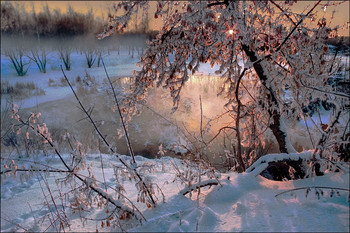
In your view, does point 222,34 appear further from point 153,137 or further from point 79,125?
point 79,125

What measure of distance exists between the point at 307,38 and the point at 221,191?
82.7 inches

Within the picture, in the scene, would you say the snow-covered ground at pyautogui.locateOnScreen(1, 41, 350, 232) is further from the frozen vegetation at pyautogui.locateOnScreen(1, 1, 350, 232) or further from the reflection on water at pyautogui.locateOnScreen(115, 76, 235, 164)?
the reflection on water at pyautogui.locateOnScreen(115, 76, 235, 164)

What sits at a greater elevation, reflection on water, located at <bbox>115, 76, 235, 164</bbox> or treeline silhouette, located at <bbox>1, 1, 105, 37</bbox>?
treeline silhouette, located at <bbox>1, 1, 105, 37</bbox>

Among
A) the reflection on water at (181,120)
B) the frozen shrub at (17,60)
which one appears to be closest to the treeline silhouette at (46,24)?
the frozen shrub at (17,60)

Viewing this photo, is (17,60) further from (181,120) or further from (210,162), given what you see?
(210,162)

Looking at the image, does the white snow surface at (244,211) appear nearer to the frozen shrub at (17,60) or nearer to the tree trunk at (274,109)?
the tree trunk at (274,109)

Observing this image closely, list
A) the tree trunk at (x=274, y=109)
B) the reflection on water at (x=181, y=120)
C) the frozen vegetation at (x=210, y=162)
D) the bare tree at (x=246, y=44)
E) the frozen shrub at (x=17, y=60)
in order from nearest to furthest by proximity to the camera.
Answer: the frozen vegetation at (x=210, y=162), the bare tree at (x=246, y=44), the tree trunk at (x=274, y=109), the reflection on water at (x=181, y=120), the frozen shrub at (x=17, y=60)

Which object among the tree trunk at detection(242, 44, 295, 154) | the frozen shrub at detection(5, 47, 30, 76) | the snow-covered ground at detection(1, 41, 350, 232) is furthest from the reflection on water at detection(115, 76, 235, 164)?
the frozen shrub at detection(5, 47, 30, 76)

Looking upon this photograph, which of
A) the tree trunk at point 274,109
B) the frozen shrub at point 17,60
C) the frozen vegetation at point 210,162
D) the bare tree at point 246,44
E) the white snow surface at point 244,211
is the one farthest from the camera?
the frozen shrub at point 17,60

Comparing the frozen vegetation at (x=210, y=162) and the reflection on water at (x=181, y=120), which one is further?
the reflection on water at (x=181, y=120)

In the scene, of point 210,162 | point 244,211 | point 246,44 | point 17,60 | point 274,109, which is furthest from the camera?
point 17,60

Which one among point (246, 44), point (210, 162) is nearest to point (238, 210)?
point (210, 162)

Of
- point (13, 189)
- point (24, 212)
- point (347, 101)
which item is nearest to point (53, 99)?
point (13, 189)

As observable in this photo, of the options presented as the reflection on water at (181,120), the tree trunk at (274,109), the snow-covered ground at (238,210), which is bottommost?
the reflection on water at (181,120)
